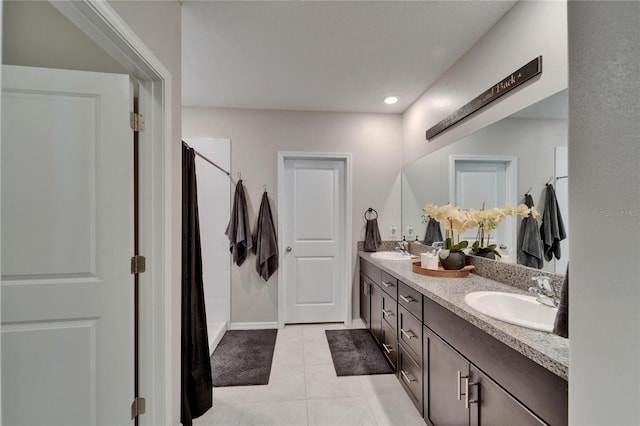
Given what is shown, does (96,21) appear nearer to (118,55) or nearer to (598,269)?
(118,55)

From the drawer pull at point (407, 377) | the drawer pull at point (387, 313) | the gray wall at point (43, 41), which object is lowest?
the drawer pull at point (407, 377)

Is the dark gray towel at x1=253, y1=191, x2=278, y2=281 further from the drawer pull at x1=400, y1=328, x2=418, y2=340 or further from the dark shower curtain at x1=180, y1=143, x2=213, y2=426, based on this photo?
the drawer pull at x1=400, y1=328, x2=418, y2=340

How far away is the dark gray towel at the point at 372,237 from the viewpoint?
118 inches

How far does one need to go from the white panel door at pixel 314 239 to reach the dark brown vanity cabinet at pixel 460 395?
1644mm

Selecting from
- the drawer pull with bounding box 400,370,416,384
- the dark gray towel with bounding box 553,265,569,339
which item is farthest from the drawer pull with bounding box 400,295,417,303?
the dark gray towel with bounding box 553,265,569,339

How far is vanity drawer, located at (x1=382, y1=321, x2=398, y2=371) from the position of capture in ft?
6.61

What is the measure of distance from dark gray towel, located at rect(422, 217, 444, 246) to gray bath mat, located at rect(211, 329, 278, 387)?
1.85 meters

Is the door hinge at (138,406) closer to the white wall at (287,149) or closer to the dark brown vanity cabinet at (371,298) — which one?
the white wall at (287,149)

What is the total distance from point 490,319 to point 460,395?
1.45ft

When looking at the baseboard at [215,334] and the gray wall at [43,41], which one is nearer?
the gray wall at [43,41]

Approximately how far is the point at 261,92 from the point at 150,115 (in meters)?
1.46

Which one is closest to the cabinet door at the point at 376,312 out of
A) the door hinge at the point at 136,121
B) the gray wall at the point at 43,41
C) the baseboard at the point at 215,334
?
the baseboard at the point at 215,334

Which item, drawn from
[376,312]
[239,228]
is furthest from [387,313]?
[239,228]

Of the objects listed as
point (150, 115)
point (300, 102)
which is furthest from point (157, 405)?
point (300, 102)
